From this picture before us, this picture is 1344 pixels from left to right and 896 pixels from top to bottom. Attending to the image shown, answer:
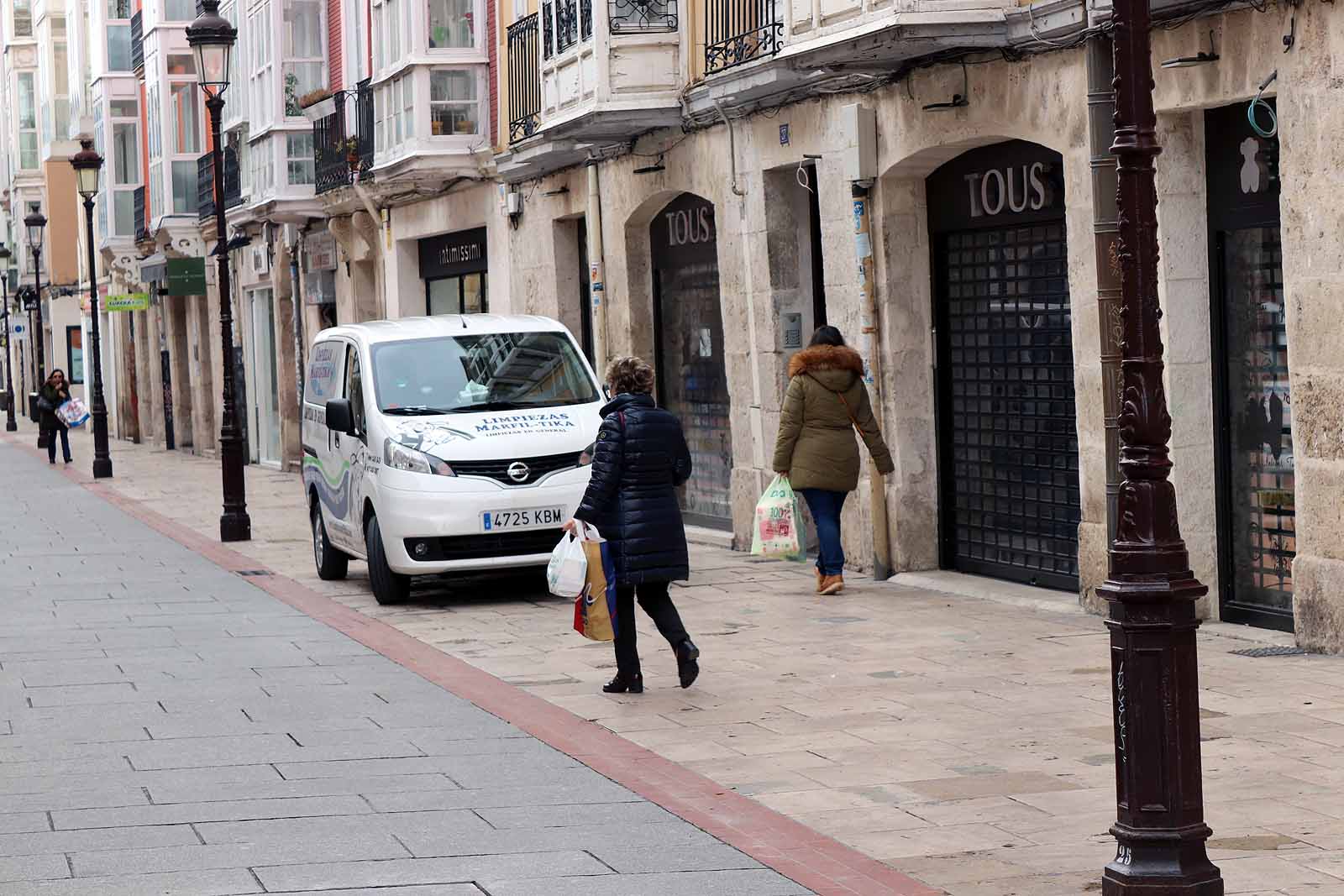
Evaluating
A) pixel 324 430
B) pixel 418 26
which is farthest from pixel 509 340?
pixel 418 26

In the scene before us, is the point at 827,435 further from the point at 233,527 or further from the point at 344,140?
the point at 344,140

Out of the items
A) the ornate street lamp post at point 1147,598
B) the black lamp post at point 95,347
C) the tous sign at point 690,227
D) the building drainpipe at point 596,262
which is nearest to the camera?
the ornate street lamp post at point 1147,598

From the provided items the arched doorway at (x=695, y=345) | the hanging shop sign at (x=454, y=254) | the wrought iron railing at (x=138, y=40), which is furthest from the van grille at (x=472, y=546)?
the wrought iron railing at (x=138, y=40)

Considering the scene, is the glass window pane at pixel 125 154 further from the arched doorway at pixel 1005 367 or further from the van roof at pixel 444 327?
the arched doorway at pixel 1005 367

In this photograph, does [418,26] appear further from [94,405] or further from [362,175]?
[94,405]

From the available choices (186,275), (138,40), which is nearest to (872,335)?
(186,275)

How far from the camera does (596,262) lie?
22.1 meters

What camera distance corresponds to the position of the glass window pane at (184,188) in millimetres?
41688

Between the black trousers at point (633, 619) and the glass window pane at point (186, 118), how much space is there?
33.1 m

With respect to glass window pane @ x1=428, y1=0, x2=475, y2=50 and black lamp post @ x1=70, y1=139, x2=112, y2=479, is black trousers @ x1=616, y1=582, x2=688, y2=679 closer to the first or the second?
glass window pane @ x1=428, y1=0, x2=475, y2=50

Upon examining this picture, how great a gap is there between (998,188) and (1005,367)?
1.27 meters

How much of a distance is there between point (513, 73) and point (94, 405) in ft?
50.3

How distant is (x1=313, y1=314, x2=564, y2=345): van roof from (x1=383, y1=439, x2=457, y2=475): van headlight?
4.49 ft

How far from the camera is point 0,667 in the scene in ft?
39.5
